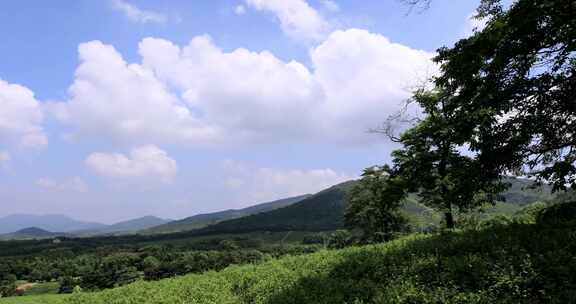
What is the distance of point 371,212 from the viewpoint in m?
52.0

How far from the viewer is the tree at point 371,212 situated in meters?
50.7

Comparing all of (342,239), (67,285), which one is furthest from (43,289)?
(342,239)

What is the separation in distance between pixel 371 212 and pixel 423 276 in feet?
122

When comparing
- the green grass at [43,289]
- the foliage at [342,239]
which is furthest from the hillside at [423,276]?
the green grass at [43,289]

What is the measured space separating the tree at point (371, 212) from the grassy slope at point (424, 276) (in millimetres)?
28424

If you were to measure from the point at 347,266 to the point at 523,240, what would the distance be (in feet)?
23.6

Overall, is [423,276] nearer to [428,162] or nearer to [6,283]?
[428,162]

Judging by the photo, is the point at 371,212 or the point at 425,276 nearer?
the point at 425,276

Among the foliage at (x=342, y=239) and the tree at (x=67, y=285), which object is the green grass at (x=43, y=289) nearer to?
the tree at (x=67, y=285)

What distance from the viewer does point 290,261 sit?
24.0 metres

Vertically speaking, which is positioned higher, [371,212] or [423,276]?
[371,212]

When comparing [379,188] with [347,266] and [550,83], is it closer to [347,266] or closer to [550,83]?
[347,266]

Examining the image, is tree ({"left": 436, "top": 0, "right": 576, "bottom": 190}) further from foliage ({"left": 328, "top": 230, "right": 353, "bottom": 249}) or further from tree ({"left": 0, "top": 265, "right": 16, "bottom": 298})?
tree ({"left": 0, "top": 265, "right": 16, "bottom": 298})

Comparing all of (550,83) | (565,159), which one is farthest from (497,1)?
(565,159)
